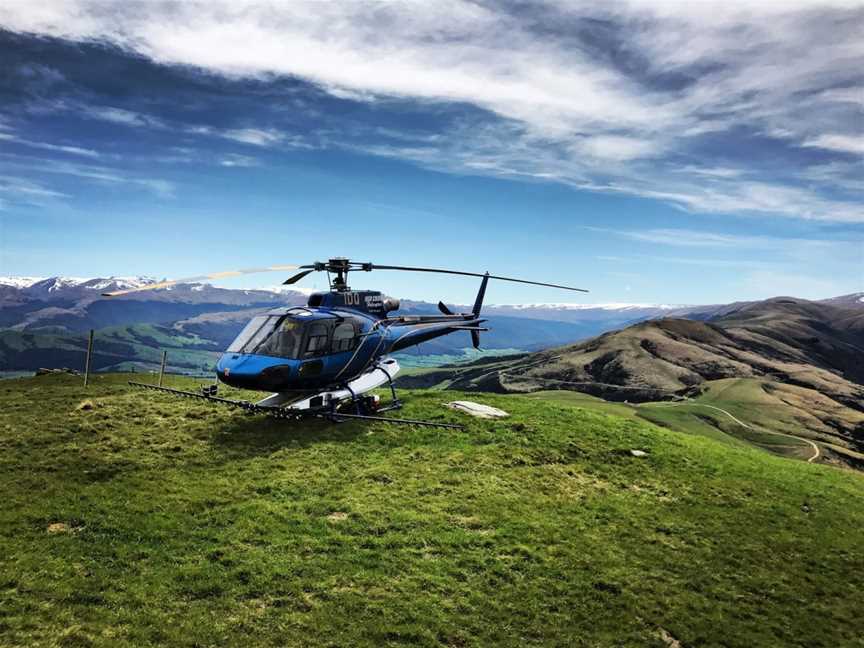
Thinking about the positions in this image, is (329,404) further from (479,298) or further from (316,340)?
(479,298)

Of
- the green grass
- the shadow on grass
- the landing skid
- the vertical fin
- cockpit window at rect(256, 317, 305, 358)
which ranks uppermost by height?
the vertical fin

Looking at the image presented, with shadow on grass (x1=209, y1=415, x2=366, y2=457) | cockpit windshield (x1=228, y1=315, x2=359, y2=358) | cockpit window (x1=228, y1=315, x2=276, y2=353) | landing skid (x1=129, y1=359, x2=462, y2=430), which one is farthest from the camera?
landing skid (x1=129, y1=359, x2=462, y2=430)

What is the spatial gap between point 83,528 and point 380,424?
13971 mm

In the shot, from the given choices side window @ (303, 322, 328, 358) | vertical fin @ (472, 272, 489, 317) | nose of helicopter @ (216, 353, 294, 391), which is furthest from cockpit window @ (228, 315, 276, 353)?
vertical fin @ (472, 272, 489, 317)

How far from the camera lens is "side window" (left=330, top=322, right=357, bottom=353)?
24.0m

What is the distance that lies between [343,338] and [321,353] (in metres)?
1.64

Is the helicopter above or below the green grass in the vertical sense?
above

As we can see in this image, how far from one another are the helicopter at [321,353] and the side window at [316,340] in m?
0.05

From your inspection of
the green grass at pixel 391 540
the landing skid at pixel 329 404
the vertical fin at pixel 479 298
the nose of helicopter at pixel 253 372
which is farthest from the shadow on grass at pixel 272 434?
the vertical fin at pixel 479 298

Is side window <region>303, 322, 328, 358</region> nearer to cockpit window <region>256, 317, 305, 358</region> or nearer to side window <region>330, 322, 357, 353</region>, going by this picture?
cockpit window <region>256, 317, 305, 358</region>

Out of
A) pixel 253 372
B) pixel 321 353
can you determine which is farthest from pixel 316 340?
pixel 253 372

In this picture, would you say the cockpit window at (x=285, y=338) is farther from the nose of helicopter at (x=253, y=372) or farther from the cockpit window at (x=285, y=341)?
the nose of helicopter at (x=253, y=372)

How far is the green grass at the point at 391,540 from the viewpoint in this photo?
10922mm

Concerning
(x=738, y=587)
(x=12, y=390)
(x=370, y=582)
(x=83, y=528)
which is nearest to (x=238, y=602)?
(x=370, y=582)
